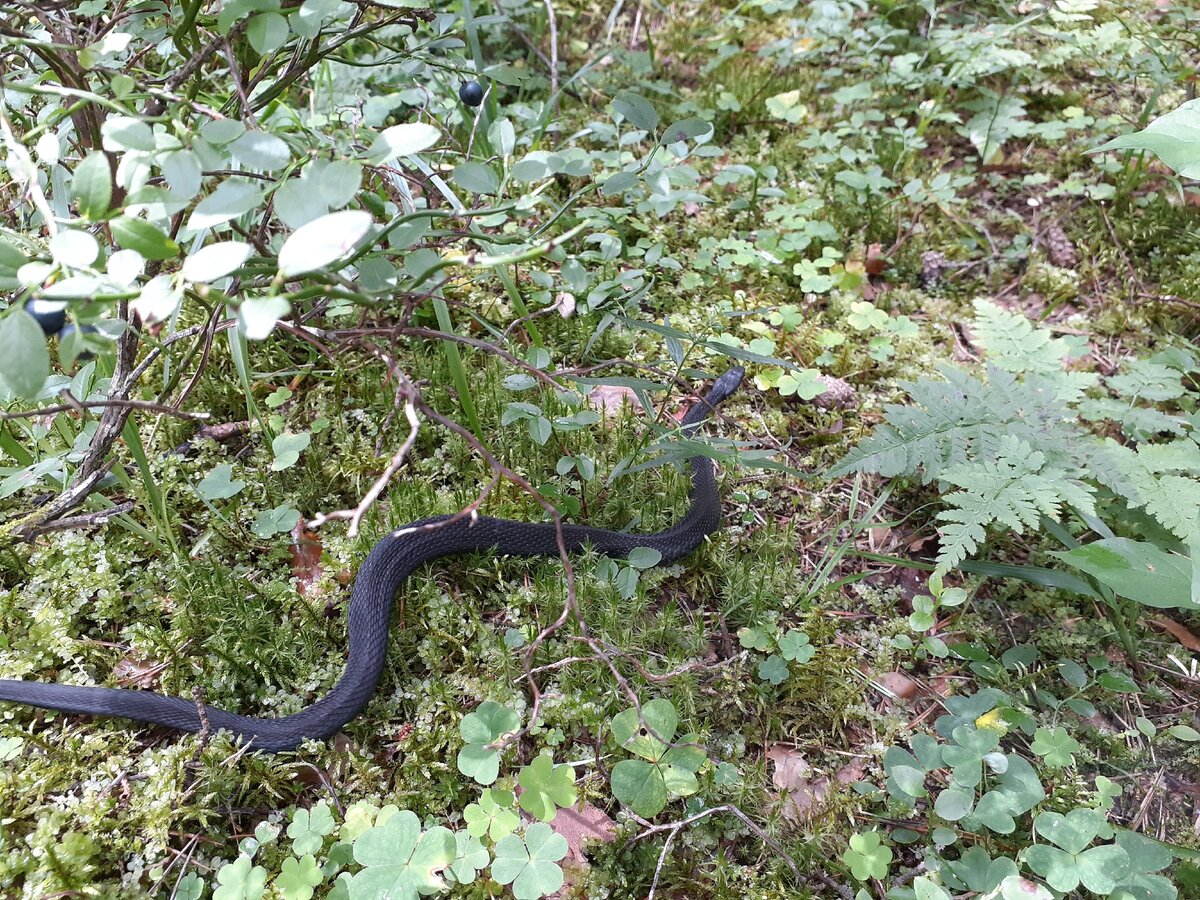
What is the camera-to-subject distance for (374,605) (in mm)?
2232

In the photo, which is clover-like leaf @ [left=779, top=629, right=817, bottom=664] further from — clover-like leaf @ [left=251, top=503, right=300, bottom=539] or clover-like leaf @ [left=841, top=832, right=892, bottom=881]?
clover-like leaf @ [left=251, top=503, right=300, bottom=539]

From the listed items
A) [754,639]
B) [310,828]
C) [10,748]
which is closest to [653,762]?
[754,639]

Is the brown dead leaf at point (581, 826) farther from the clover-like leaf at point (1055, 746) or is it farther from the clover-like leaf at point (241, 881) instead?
the clover-like leaf at point (1055, 746)

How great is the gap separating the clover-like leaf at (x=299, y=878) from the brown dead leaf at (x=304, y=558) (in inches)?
32.8

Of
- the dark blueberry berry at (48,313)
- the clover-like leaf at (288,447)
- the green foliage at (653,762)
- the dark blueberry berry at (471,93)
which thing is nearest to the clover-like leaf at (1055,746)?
the green foliage at (653,762)

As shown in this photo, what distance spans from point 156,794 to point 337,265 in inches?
56.8

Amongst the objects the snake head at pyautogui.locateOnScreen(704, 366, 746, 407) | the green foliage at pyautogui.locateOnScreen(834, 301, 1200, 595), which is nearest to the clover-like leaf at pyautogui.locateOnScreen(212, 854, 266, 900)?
Answer: the green foliage at pyautogui.locateOnScreen(834, 301, 1200, 595)

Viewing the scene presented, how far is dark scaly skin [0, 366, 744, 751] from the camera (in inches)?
79.7

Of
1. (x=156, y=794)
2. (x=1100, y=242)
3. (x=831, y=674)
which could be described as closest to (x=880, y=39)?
(x=1100, y=242)

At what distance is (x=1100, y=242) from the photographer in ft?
11.3

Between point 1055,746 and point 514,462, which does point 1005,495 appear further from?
point 514,462

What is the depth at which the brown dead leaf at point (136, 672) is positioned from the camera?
215cm

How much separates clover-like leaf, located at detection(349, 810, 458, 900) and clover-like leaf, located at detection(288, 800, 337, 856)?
Answer: 7.7 inches

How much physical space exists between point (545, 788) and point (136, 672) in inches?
50.6
